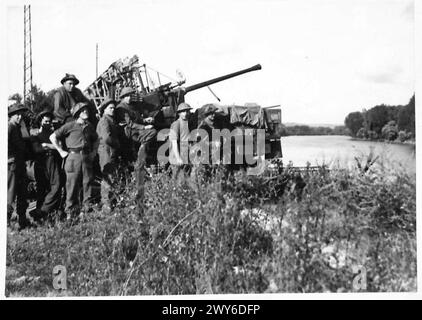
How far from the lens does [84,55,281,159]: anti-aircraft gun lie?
Result: 7.57 meters

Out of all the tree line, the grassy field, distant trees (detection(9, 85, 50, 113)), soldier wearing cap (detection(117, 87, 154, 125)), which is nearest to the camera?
the grassy field

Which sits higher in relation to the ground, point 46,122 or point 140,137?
point 46,122

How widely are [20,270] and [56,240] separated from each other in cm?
50

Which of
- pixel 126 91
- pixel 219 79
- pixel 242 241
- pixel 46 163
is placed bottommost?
pixel 242 241

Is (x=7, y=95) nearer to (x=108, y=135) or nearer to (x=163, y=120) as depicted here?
(x=108, y=135)

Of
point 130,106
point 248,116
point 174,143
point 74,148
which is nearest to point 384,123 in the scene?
point 248,116

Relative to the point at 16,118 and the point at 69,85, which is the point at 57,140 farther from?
the point at 69,85

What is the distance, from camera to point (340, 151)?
7.26m

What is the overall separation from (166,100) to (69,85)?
1247 millimetres

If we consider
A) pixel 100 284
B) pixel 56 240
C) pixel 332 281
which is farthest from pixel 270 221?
pixel 56 240

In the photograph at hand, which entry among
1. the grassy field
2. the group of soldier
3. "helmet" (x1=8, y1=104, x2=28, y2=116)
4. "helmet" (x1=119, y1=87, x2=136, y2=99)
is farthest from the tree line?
"helmet" (x1=8, y1=104, x2=28, y2=116)

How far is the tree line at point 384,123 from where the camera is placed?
23.5 feet

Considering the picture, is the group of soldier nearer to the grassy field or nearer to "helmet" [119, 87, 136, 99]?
"helmet" [119, 87, 136, 99]

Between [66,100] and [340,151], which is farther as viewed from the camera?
[66,100]
